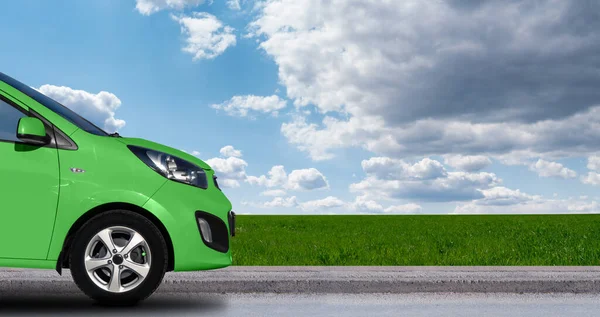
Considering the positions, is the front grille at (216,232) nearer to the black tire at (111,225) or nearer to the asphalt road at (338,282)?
the black tire at (111,225)

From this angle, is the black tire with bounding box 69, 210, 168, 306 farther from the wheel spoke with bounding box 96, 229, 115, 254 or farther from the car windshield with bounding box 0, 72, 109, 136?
the car windshield with bounding box 0, 72, 109, 136

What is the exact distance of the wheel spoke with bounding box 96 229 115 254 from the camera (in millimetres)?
5523

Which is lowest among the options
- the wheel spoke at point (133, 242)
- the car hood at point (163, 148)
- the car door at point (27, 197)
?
the wheel spoke at point (133, 242)

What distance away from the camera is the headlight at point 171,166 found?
5.64 metres

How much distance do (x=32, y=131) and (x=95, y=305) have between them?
1.68 m

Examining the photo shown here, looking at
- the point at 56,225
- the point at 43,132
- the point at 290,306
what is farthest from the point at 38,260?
the point at 290,306

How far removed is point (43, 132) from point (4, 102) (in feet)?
1.97

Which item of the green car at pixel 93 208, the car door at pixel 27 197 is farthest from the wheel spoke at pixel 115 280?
the car door at pixel 27 197

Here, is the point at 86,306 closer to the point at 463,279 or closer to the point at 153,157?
the point at 153,157

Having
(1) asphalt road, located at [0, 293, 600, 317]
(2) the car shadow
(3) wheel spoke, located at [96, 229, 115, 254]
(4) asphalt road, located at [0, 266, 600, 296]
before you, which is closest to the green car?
(3) wheel spoke, located at [96, 229, 115, 254]

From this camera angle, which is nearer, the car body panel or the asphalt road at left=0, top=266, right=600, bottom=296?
the car body panel

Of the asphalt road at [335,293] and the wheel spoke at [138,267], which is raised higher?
the wheel spoke at [138,267]

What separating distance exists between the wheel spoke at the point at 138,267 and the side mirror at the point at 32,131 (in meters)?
1.18

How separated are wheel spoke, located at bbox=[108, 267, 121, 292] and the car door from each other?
1.88 ft
